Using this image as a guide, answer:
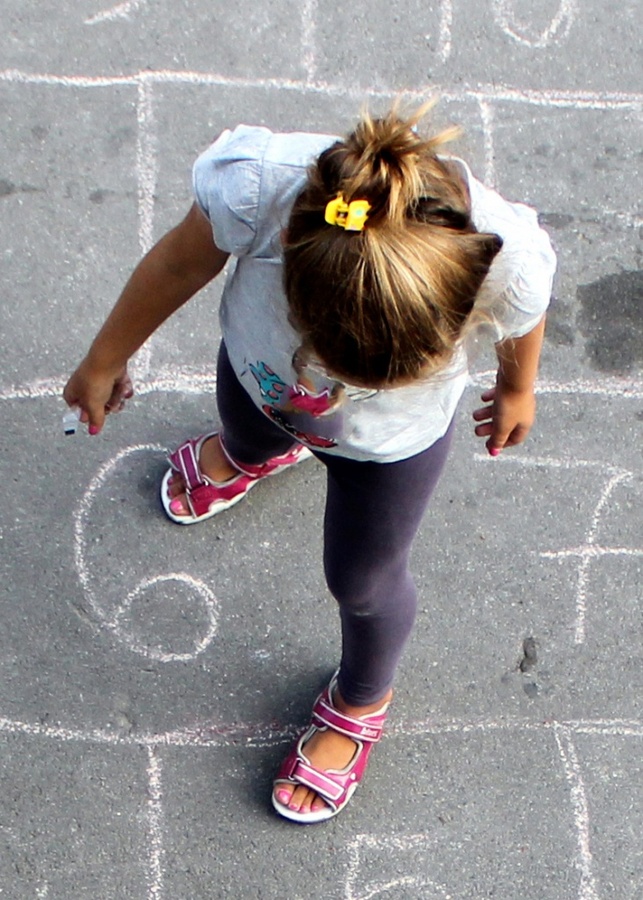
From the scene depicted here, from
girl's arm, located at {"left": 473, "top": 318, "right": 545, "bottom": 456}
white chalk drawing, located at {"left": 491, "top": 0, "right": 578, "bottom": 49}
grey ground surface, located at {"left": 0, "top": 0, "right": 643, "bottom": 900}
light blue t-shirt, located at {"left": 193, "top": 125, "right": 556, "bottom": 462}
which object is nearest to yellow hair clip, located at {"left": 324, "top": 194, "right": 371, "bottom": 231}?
light blue t-shirt, located at {"left": 193, "top": 125, "right": 556, "bottom": 462}

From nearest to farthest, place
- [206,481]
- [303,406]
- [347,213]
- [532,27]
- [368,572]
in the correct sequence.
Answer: [347,213] → [303,406] → [368,572] → [206,481] → [532,27]

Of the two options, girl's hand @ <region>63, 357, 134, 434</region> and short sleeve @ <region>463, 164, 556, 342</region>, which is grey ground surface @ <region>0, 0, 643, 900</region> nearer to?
girl's hand @ <region>63, 357, 134, 434</region>

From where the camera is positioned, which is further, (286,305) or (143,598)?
(143,598)

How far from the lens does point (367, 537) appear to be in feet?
5.38

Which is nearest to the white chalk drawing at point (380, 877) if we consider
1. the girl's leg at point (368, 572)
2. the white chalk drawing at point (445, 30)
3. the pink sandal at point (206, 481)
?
the girl's leg at point (368, 572)

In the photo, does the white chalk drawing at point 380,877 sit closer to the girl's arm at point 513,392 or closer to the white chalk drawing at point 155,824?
the white chalk drawing at point 155,824

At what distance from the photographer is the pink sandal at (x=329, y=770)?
1.98 m

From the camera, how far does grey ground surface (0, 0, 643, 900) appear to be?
1.99 m

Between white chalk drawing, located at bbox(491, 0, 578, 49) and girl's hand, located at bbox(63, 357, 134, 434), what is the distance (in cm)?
163

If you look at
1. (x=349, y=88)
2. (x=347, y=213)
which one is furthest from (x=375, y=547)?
(x=349, y=88)

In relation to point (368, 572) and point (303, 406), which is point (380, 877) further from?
point (303, 406)

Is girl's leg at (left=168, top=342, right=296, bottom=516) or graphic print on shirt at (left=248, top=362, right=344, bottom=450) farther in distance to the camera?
girl's leg at (left=168, top=342, right=296, bottom=516)

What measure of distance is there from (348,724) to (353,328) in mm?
1052

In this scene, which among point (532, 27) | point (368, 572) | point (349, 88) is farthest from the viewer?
point (532, 27)
